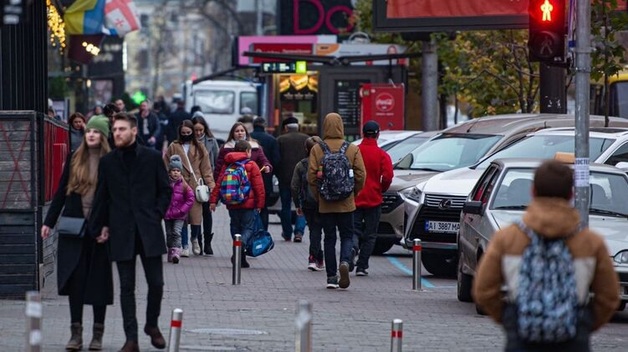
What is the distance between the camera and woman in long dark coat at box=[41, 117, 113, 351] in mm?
10867

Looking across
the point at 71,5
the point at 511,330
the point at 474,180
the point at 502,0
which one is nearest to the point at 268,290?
the point at 474,180

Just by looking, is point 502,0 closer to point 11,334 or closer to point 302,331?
point 11,334

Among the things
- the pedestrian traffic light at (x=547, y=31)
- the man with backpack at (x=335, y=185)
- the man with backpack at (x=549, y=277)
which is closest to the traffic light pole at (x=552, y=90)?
the man with backpack at (x=335, y=185)

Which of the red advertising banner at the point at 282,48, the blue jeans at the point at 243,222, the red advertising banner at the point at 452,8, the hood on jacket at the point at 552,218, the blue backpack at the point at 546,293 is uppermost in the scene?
the red advertising banner at the point at 452,8

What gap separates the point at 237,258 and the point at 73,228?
17.6 feet

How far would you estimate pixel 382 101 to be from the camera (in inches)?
1313

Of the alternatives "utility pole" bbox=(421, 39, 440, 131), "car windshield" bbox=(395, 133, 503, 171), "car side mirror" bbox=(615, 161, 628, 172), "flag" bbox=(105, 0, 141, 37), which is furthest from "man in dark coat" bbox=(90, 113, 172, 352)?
"flag" bbox=(105, 0, 141, 37)

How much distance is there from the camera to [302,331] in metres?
8.14

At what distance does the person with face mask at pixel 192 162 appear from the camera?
63.7 feet

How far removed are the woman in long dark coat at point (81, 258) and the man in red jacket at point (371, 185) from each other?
644 centimetres

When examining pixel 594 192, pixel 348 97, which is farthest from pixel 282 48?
pixel 594 192

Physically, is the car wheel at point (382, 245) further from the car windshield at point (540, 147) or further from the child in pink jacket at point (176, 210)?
the child in pink jacket at point (176, 210)

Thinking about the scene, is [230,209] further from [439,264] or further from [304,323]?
[304,323]

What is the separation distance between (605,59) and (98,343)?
10229mm
